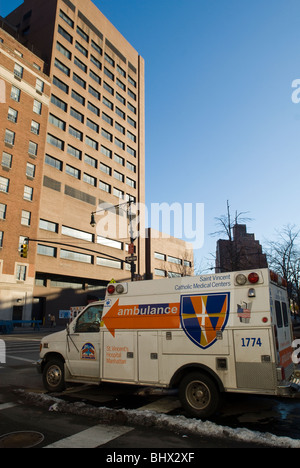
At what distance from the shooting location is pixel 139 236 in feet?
190

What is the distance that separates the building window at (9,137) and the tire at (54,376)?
1349 inches

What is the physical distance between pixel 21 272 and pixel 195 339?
3341 cm

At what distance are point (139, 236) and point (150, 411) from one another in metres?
51.9

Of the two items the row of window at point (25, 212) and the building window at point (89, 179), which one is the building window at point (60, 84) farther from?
the row of window at point (25, 212)

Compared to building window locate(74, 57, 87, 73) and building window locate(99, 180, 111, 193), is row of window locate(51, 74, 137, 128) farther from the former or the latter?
building window locate(99, 180, 111, 193)

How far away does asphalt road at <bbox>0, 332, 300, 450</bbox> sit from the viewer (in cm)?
467

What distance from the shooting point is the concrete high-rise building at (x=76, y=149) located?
40.1 meters

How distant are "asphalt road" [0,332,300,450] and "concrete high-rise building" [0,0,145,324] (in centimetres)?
2869

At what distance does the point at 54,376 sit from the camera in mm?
8031

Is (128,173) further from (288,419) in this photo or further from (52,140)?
(288,419)

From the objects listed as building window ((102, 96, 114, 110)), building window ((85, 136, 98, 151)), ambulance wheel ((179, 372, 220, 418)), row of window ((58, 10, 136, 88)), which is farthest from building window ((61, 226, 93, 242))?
ambulance wheel ((179, 372, 220, 418))

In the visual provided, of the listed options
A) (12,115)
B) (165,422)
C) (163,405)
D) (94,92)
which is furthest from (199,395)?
(94,92)

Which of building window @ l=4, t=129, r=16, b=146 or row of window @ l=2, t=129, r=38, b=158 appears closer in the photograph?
row of window @ l=2, t=129, r=38, b=158

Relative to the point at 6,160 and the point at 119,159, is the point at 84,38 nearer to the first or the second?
the point at 119,159
